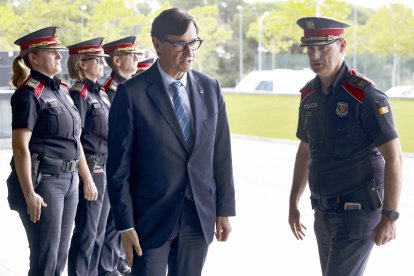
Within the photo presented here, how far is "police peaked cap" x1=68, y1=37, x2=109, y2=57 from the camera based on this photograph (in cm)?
498

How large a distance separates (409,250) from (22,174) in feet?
11.1

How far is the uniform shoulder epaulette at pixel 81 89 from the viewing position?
4.83m

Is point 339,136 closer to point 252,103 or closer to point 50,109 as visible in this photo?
point 50,109

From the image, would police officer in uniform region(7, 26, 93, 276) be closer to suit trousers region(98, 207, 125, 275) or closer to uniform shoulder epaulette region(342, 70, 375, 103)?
suit trousers region(98, 207, 125, 275)

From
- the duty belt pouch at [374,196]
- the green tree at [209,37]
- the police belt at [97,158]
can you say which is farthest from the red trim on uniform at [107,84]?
the green tree at [209,37]

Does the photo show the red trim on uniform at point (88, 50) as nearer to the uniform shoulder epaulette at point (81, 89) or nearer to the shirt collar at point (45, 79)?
the uniform shoulder epaulette at point (81, 89)

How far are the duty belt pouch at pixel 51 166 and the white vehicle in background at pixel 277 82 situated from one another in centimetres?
2100

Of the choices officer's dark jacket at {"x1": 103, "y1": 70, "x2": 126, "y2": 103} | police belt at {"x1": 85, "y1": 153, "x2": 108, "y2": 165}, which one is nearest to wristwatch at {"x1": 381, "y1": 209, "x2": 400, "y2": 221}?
police belt at {"x1": 85, "y1": 153, "x2": 108, "y2": 165}

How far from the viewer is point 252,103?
81.3 ft

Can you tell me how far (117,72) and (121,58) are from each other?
10 centimetres

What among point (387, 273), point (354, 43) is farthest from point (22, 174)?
point (354, 43)

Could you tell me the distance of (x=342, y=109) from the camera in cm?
345

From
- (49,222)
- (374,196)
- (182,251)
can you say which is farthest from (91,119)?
(374,196)

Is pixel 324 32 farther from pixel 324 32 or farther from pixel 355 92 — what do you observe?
pixel 355 92
